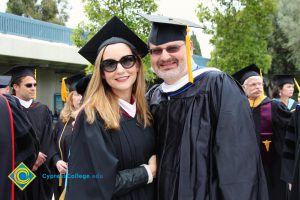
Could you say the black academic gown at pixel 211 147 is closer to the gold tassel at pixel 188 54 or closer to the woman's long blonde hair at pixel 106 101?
the gold tassel at pixel 188 54

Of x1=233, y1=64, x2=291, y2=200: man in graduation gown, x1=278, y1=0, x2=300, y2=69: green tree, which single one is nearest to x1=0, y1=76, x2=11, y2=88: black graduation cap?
x1=233, y1=64, x2=291, y2=200: man in graduation gown

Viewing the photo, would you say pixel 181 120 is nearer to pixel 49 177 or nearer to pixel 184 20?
pixel 184 20

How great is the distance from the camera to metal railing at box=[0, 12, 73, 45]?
12.8 meters

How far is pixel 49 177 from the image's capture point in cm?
461

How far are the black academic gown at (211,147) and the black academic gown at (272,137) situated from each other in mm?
3051

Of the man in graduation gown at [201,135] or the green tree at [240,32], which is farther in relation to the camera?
the green tree at [240,32]

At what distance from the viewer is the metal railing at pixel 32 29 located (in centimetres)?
1277

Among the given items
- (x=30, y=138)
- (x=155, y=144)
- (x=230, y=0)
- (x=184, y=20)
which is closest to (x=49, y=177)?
(x=30, y=138)

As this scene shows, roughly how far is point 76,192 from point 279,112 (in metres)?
3.87

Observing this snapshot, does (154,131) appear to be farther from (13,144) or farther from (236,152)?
(13,144)

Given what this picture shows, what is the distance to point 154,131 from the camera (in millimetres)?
2682

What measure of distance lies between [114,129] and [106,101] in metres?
0.21

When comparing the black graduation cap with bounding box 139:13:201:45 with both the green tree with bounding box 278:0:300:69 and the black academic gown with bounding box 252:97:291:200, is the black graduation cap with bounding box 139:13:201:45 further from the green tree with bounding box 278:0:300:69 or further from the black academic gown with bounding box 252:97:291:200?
the green tree with bounding box 278:0:300:69

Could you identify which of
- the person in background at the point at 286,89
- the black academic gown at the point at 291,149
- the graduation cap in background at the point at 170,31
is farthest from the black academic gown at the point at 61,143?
the person in background at the point at 286,89
